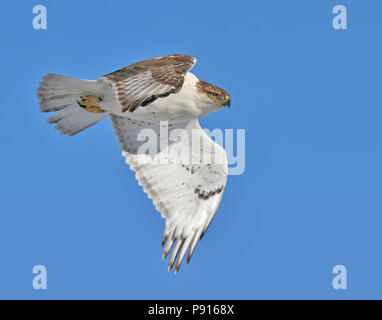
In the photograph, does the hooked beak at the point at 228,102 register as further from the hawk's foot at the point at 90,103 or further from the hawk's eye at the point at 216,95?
the hawk's foot at the point at 90,103

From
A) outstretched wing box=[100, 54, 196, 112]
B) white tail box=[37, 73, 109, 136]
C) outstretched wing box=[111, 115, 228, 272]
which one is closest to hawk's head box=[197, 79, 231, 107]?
outstretched wing box=[111, 115, 228, 272]

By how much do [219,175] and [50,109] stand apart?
240 cm

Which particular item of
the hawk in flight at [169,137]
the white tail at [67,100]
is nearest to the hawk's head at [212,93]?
the hawk in flight at [169,137]

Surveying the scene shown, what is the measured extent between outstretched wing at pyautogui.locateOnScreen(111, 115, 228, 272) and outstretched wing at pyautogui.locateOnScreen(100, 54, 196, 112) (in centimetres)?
179

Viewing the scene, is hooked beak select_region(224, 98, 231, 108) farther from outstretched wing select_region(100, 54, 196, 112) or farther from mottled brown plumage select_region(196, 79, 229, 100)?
outstretched wing select_region(100, 54, 196, 112)

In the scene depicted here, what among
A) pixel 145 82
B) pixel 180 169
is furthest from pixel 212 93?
pixel 145 82

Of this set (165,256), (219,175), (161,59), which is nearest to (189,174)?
(219,175)

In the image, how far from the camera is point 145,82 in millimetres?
7211

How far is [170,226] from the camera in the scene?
30.6 ft

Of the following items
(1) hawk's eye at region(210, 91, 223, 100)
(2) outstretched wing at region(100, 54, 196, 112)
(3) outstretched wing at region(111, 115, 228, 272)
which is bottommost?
(3) outstretched wing at region(111, 115, 228, 272)

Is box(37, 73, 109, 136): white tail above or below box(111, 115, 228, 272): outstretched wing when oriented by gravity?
above

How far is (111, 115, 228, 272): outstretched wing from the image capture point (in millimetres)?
9500

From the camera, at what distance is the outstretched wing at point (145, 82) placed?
6.95 metres

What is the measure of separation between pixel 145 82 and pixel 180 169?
9.22 feet
